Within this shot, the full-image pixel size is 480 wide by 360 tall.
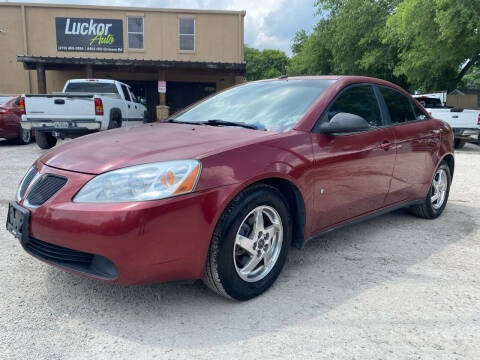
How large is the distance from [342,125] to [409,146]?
1.31m

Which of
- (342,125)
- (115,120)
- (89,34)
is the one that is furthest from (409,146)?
(89,34)

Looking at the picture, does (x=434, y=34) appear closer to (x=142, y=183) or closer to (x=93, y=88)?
(x=93, y=88)

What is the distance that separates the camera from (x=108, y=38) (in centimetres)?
2014

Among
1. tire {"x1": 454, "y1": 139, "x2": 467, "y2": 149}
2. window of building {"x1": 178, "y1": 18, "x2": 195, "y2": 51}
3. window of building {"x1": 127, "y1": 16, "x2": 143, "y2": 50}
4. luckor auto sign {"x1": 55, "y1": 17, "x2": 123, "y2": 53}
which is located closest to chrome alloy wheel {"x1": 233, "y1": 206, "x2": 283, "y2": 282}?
tire {"x1": 454, "y1": 139, "x2": 467, "y2": 149}

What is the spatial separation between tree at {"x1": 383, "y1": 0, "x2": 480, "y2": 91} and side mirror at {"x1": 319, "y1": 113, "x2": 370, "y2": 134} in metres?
13.6

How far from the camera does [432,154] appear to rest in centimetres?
437

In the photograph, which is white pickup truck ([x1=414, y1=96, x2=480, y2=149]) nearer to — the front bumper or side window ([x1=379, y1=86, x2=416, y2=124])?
side window ([x1=379, y1=86, x2=416, y2=124])

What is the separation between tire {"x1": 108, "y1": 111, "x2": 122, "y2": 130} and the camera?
9.56 m

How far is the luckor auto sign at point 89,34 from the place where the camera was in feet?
65.3

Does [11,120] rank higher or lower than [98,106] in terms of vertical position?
lower

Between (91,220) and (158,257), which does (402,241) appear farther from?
(91,220)

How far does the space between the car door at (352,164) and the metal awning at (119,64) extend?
1539 cm

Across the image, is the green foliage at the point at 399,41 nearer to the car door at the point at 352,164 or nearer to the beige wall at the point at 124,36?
the beige wall at the point at 124,36

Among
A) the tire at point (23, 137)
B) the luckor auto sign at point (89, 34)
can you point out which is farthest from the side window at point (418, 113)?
the luckor auto sign at point (89, 34)
